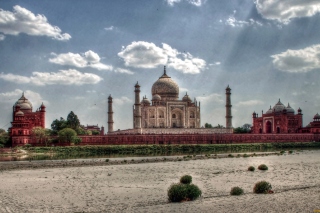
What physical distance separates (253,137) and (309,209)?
41992mm

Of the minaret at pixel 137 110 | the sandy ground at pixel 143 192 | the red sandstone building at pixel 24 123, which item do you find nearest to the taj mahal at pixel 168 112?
the minaret at pixel 137 110

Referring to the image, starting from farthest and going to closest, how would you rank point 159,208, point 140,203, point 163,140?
1. point 163,140
2. point 140,203
3. point 159,208

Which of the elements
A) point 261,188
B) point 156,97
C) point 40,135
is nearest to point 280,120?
point 156,97

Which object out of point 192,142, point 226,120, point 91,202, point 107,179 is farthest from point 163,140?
point 91,202

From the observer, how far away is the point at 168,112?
51.1 meters

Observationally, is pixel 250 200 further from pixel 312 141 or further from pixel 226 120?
pixel 312 141

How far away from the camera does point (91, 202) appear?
11.7 meters

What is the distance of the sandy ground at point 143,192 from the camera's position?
34.6 ft

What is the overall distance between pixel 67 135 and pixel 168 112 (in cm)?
1427

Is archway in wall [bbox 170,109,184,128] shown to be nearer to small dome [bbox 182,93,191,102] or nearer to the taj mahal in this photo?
the taj mahal

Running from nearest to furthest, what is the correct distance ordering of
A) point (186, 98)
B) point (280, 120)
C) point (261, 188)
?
1. point (261, 188)
2. point (186, 98)
3. point (280, 120)

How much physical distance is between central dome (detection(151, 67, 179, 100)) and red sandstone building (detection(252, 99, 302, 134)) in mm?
15022

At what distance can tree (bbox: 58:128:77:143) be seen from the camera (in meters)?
41.4

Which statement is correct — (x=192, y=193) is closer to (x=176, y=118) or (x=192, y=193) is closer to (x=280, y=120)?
(x=176, y=118)
